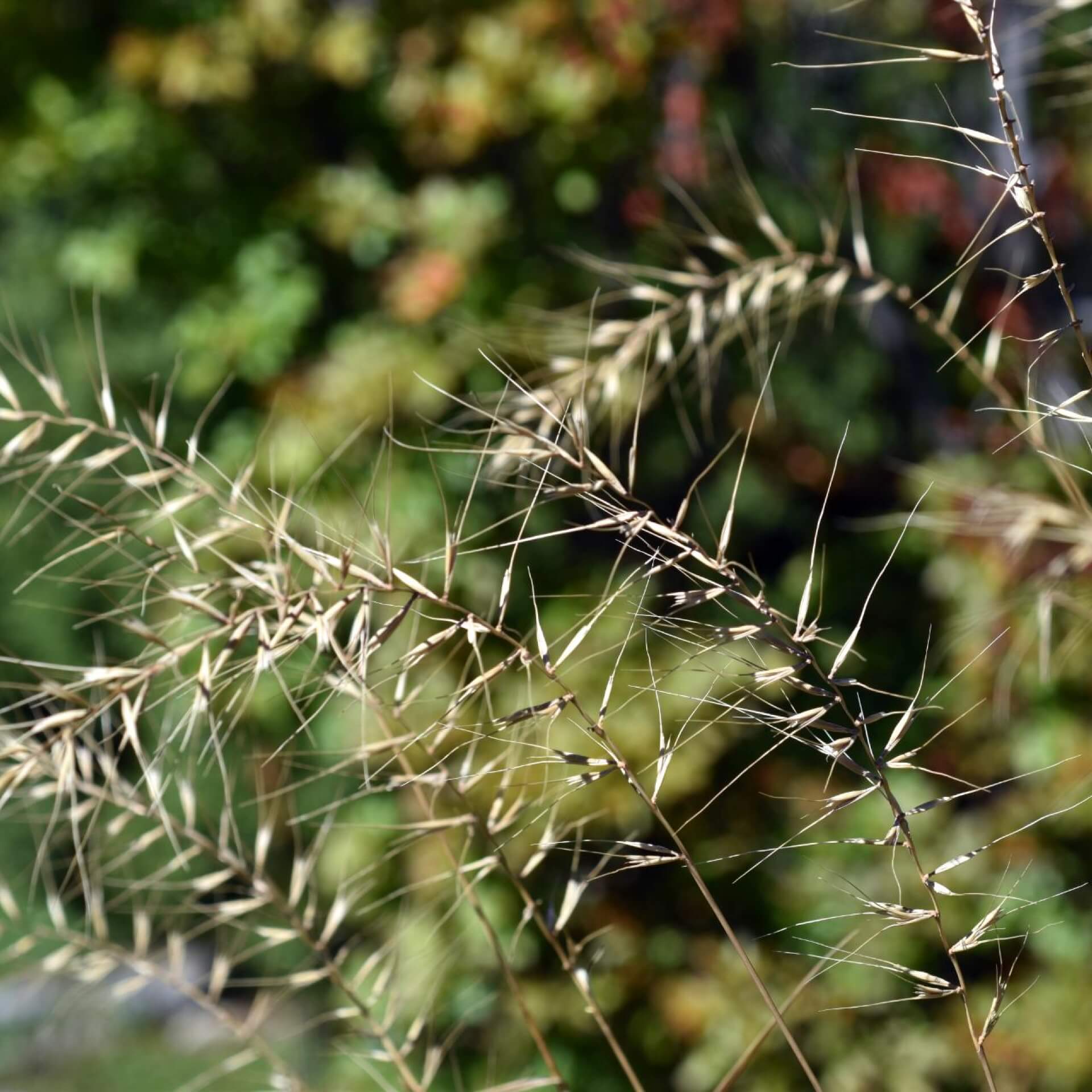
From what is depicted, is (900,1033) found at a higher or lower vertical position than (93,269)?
lower

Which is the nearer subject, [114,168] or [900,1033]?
[900,1033]

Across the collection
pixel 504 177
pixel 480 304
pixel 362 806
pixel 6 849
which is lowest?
pixel 6 849

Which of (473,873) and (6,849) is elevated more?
(473,873)

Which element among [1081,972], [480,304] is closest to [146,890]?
[480,304]

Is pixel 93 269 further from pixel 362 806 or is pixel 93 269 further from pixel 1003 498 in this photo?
pixel 1003 498

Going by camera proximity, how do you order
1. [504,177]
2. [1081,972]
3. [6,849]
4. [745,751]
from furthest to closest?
[6,849], [504,177], [745,751], [1081,972]

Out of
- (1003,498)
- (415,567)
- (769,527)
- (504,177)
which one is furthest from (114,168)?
(1003,498)

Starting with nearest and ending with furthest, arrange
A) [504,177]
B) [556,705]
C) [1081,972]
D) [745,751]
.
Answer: [556,705] → [1081,972] → [745,751] → [504,177]

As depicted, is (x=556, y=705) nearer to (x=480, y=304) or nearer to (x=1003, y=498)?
(x=1003, y=498)

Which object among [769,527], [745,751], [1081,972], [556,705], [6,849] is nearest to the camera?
[556,705]
